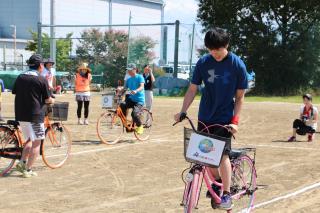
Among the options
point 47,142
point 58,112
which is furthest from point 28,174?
point 58,112

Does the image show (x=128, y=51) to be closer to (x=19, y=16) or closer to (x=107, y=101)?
(x=107, y=101)

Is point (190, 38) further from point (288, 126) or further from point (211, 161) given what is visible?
point (211, 161)

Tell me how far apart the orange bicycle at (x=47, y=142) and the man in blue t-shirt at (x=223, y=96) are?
12.4 feet

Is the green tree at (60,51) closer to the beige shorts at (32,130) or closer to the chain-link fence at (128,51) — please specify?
the chain-link fence at (128,51)

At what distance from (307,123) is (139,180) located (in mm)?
6685

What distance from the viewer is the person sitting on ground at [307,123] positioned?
14.0m

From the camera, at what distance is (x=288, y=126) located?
17.8 m

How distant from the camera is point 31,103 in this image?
8.40 m

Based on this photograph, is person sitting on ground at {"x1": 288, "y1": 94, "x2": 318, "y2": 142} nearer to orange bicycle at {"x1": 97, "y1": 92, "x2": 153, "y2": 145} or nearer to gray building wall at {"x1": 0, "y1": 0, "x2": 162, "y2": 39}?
orange bicycle at {"x1": 97, "y1": 92, "x2": 153, "y2": 145}

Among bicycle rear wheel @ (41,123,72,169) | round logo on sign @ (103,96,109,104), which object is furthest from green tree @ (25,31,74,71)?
bicycle rear wheel @ (41,123,72,169)

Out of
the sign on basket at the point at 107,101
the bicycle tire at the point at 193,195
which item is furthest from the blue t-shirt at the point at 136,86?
the bicycle tire at the point at 193,195

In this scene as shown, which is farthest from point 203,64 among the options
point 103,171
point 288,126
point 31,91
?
point 288,126

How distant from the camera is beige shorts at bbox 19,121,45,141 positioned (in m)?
8.48

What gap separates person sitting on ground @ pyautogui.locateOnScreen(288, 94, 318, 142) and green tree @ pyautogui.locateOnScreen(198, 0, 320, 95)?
23.2 meters
